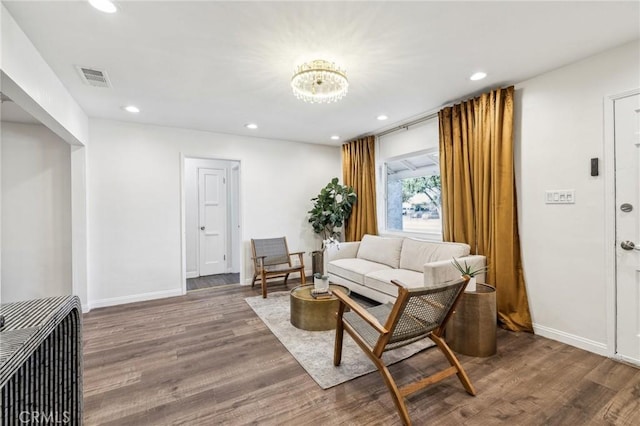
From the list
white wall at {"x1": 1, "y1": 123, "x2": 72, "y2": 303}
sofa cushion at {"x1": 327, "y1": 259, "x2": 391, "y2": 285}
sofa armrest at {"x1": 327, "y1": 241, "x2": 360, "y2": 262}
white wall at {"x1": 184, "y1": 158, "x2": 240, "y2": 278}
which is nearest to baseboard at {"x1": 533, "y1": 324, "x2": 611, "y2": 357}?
sofa cushion at {"x1": 327, "y1": 259, "x2": 391, "y2": 285}

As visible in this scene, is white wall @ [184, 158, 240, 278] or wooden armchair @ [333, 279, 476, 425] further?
white wall @ [184, 158, 240, 278]

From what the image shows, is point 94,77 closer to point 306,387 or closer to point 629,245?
point 306,387

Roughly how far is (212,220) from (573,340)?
5.34 meters

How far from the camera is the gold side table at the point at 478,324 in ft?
7.51

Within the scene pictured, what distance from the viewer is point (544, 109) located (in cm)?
263

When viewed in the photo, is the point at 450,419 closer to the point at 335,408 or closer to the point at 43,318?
the point at 335,408

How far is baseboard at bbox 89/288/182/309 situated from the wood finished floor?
103 centimetres

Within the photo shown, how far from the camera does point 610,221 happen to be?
2264 mm

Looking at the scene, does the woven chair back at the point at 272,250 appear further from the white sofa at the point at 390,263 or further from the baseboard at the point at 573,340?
the baseboard at the point at 573,340

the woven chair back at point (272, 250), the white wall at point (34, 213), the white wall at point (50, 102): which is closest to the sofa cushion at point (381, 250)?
the woven chair back at point (272, 250)

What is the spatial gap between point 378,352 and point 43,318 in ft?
5.12

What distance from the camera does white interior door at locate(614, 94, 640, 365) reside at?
2.15 m

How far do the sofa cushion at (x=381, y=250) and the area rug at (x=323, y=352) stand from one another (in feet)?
4.24

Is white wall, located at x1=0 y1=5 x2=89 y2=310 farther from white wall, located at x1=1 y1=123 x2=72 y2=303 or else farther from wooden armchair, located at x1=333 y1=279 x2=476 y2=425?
wooden armchair, located at x1=333 y1=279 x2=476 y2=425
